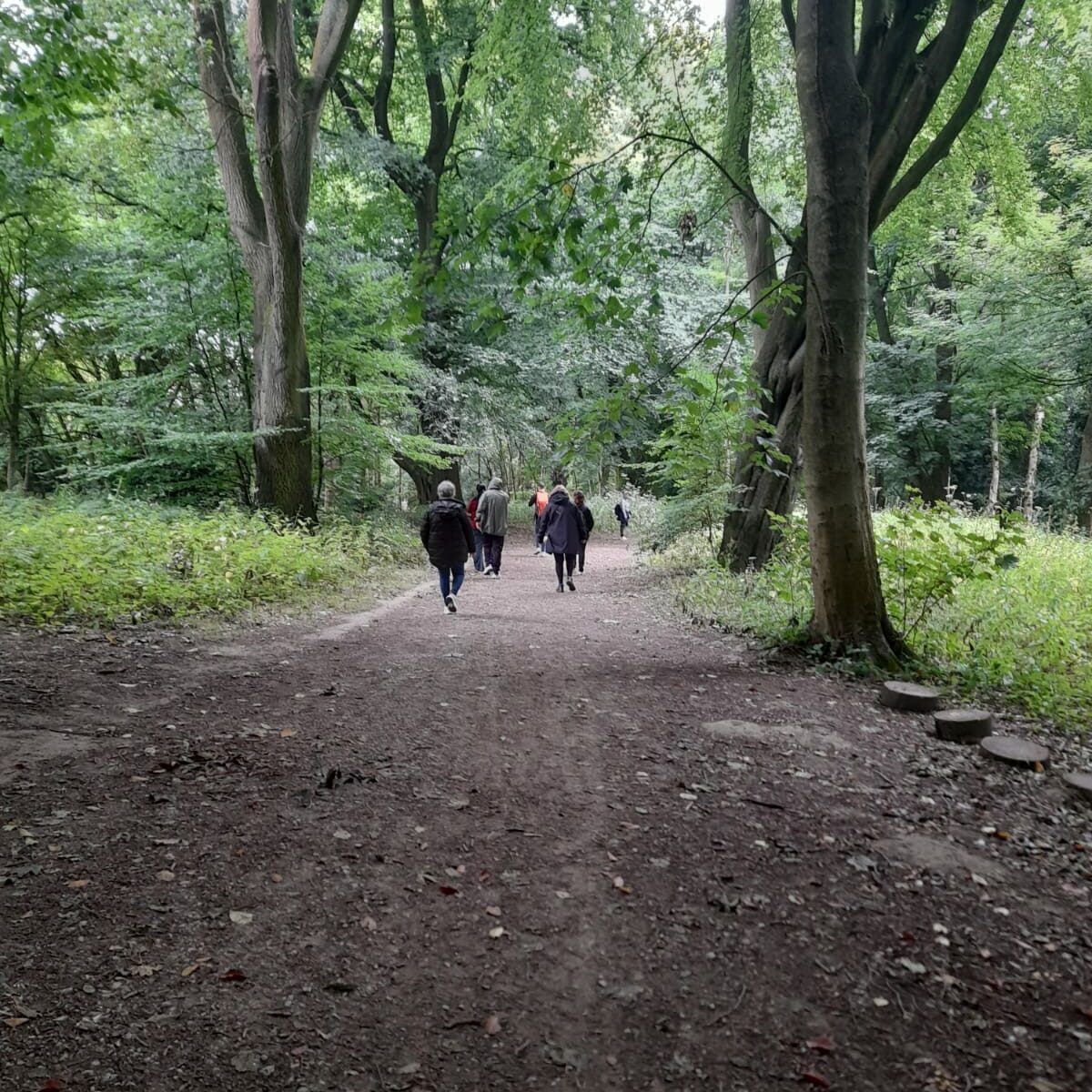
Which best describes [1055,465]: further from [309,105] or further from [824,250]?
[309,105]

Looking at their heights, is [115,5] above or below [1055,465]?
above

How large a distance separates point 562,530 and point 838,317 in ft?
22.1

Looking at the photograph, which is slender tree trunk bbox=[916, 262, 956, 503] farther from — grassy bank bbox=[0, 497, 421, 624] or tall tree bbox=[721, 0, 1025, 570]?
grassy bank bbox=[0, 497, 421, 624]

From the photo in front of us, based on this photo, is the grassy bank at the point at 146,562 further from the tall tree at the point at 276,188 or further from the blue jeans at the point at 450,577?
the blue jeans at the point at 450,577

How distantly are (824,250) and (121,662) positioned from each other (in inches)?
275

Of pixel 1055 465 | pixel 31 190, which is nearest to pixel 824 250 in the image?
pixel 31 190

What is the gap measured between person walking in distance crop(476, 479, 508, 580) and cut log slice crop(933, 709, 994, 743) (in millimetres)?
9401

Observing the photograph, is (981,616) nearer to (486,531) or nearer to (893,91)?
(893,91)

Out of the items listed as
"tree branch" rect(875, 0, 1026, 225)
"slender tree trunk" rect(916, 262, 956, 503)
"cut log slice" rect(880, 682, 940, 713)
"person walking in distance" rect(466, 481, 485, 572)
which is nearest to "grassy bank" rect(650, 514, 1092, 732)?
"cut log slice" rect(880, 682, 940, 713)

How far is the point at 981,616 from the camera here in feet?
23.8

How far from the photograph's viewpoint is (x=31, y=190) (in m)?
10.3

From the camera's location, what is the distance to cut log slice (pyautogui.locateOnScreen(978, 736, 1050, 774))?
430cm

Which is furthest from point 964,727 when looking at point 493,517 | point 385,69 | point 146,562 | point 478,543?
point 385,69

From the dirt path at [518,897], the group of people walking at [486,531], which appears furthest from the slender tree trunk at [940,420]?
the dirt path at [518,897]
